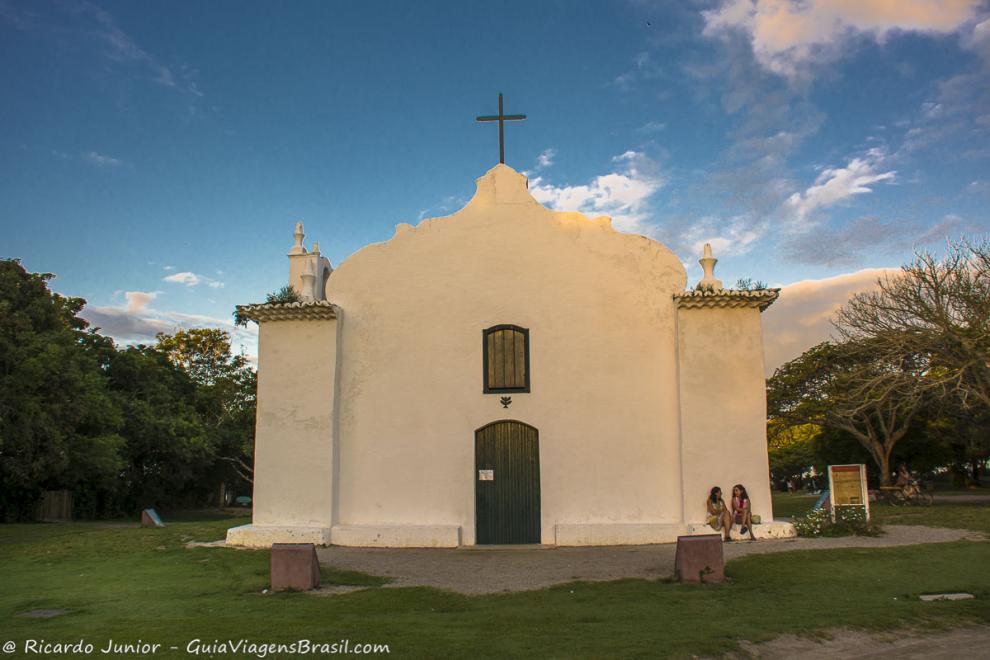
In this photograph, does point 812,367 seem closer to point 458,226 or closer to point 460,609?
point 458,226

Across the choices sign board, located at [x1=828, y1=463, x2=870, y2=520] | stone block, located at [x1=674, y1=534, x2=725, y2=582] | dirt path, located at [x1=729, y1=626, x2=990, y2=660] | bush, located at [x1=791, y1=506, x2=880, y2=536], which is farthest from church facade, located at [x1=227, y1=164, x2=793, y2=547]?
dirt path, located at [x1=729, y1=626, x2=990, y2=660]

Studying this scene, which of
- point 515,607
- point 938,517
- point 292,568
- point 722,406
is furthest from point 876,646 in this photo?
point 938,517

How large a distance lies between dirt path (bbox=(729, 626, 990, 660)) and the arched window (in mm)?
8458

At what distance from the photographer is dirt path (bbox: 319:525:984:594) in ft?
34.6

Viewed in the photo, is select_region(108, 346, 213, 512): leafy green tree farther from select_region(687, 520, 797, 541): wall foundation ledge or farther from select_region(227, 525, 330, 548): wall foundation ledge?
select_region(687, 520, 797, 541): wall foundation ledge

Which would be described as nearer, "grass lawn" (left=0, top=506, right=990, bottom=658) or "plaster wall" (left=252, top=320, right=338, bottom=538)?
"grass lawn" (left=0, top=506, right=990, bottom=658)

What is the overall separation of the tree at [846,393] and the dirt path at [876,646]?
53.9 feet

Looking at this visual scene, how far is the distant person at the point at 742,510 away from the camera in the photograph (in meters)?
13.8

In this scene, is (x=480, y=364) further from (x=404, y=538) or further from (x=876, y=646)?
(x=876, y=646)

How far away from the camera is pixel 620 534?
14094 millimetres

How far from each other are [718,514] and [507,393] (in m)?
4.69

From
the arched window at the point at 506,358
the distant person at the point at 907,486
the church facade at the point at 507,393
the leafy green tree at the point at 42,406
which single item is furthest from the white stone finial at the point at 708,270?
the leafy green tree at the point at 42,406

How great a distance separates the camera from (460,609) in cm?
866

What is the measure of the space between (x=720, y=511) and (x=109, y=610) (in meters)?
10.3
